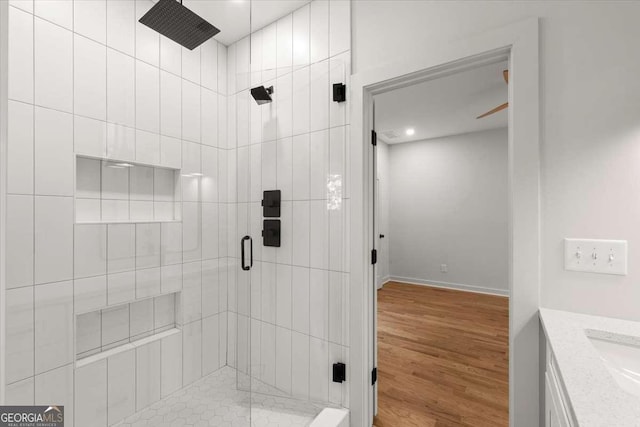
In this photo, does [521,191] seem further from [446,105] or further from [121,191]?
[446,105]

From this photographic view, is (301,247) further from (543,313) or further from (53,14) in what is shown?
(53,14)

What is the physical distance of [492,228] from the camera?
4.70 metres

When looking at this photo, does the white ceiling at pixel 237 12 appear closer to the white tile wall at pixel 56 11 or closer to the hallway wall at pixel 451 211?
the white tile wall at pixel 56 11

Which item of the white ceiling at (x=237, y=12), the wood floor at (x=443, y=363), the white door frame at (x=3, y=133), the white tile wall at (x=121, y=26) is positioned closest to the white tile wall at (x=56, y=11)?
the white tile wall at (x=121, y=26)

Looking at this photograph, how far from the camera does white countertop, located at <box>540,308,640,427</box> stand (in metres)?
0.57

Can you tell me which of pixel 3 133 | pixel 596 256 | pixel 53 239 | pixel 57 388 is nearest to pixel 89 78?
pixel 53 239

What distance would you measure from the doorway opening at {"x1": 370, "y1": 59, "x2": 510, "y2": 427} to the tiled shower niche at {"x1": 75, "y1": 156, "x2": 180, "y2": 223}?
4.10 ft

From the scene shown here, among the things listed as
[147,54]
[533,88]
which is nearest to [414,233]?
[533,88]

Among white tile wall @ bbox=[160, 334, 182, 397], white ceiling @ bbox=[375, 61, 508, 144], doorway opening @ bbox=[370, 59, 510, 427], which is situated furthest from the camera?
white ceiling @ bbox=[375, 61, 508, 144]

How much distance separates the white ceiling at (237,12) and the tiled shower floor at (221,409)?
2.26 meters

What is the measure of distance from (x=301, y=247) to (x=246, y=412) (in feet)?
3.36

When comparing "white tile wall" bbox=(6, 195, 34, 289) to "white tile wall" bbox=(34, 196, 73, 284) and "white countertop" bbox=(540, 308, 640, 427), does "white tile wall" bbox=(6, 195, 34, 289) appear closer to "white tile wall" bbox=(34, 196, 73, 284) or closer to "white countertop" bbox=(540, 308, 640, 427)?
"white tile wall" bbox=(34, 196, 73, 284)

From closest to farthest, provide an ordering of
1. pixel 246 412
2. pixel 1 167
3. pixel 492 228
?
pixel 1 167, pixel 246 412, pixel 492 228

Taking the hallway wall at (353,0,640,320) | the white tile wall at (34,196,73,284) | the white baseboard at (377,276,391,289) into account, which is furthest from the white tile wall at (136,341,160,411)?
the white baseboard at (377,276,391,289)
